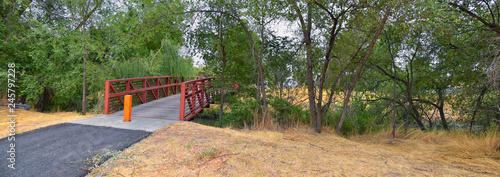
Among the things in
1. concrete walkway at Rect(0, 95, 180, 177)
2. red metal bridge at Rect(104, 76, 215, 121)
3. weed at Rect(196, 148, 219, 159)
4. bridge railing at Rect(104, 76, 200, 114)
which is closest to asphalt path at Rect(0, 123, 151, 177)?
concrete walkway at Rect(0, 95, 180, 177)

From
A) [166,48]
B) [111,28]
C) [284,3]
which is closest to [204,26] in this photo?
[284,3]

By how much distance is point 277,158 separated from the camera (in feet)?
13.1

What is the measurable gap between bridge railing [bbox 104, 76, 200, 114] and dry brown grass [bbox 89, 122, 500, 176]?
360 centimetres

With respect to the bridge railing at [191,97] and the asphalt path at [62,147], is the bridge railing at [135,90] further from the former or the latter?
the asphalt path at [62,147]

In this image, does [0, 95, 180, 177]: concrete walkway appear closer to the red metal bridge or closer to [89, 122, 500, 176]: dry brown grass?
[89, 122, 500, 176]: dry brown grass

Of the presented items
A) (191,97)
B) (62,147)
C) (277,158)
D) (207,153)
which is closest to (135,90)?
(191,97)

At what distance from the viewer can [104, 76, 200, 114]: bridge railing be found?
8039mm

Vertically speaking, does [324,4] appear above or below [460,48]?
above

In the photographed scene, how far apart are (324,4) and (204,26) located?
3665 millimetres

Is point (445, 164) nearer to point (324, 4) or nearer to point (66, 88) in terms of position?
point (324, 4)

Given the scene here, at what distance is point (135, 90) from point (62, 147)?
206 inches

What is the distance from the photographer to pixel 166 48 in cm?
1323

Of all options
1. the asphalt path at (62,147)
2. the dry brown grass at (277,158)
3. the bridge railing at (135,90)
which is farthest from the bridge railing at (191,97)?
the asphalt path at (62,147)

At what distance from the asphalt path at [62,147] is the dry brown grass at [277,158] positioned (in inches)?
15.9
